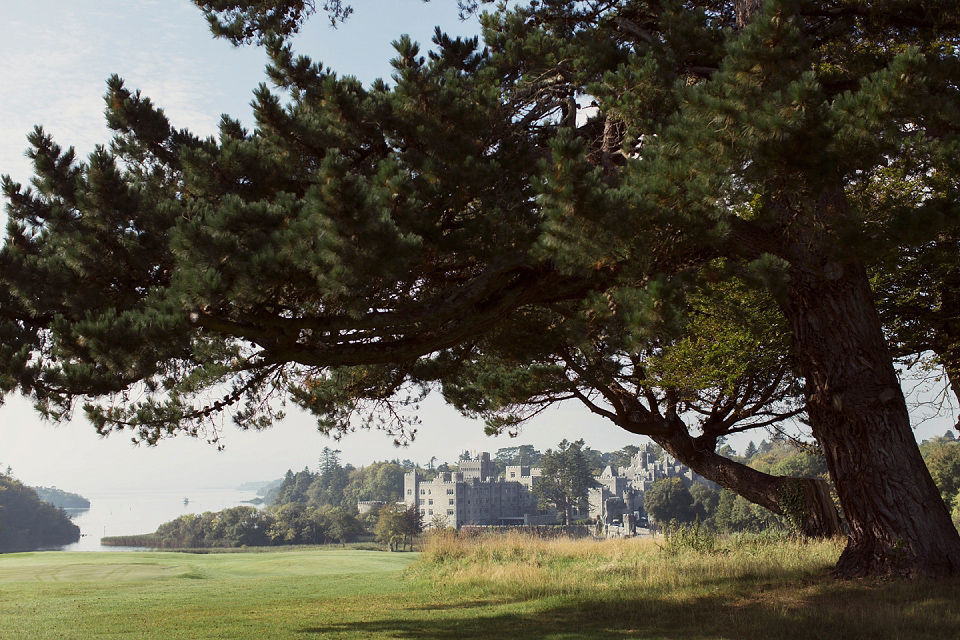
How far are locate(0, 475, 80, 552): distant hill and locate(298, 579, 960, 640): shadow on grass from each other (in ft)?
278

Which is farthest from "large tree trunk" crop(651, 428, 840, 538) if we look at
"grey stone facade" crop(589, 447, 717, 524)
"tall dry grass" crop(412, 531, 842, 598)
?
"grey stone facade" crop(589, 447, 717, 524)

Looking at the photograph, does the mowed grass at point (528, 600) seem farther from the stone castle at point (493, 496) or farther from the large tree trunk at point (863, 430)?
the stone castle at point (493, 496)

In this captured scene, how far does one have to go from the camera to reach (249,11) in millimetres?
8539

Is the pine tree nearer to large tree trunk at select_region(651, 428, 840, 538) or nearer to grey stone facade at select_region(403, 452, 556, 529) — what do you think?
grey stone facade at select_region(403, 452, 556, 529)

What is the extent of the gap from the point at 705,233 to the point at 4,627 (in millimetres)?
8779

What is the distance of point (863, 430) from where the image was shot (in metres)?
7.04

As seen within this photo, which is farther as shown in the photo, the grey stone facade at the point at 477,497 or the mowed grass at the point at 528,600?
the grey stone facade at the point at 477,497

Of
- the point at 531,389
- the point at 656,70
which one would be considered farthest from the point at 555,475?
the point at 656,70

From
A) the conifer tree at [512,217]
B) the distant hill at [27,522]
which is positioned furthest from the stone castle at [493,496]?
the conifer tree at [512,217]

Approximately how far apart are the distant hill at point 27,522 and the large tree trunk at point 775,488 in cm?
8331

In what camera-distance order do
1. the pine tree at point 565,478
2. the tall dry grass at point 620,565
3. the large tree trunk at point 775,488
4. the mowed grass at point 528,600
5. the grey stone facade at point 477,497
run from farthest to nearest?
the grey stone facade at point 477,497 → the pine tree at point 565,478 → the large tree trunk at point 775,488 → the tall dry grass at point 620,565 → the mowed grass at point 528,600

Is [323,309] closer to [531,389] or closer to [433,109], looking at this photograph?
[433,109]

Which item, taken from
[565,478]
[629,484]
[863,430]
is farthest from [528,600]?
[629,484]

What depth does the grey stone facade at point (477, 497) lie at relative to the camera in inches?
4230
